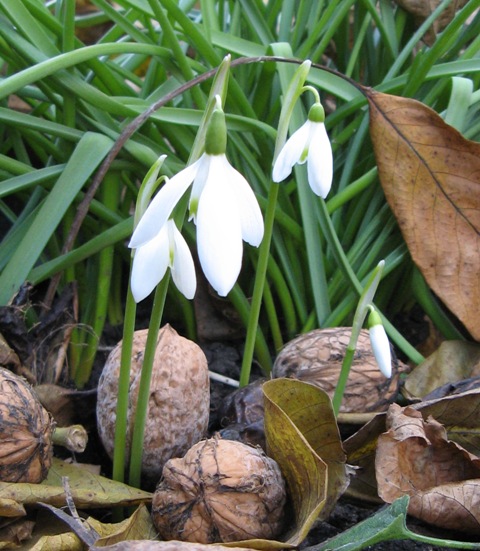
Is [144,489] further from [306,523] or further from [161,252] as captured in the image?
[161,252]

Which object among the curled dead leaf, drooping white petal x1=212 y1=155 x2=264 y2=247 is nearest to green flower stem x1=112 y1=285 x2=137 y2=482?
drooping white petal x1=212 y1=155 x2=264 y2=247

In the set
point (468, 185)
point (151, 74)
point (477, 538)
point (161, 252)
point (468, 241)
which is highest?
point (151, 74)

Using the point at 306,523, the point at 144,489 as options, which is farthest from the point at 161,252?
the point at 144,489

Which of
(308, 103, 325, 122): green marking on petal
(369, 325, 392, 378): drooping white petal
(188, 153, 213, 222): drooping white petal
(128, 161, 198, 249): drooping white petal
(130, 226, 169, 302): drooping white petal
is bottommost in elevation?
(369, 325, 392, 378): drooping white petal

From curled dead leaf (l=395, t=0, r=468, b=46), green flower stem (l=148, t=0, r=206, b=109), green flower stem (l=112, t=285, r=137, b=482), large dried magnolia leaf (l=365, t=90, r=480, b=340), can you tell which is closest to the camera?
green flower stem (l=112, t=285, r=137, b=482)

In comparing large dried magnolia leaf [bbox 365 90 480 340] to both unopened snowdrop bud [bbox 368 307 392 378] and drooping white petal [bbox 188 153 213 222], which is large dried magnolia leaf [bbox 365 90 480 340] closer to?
unopened snowdrop bud [bbox 368 307 392 378]

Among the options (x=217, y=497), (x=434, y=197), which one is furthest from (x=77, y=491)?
(x=434, y=197)
